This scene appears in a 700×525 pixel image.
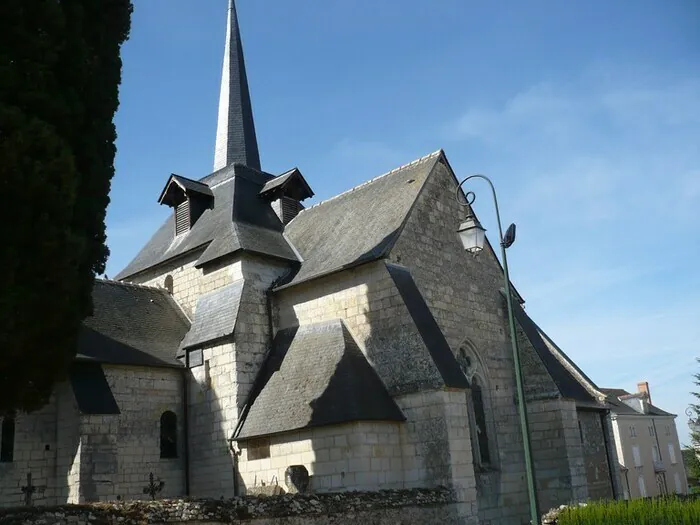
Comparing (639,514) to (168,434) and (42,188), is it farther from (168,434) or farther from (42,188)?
(168,434)

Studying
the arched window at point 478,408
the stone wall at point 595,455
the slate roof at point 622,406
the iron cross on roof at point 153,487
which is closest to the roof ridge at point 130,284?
the iron cross on roof at point 153,487

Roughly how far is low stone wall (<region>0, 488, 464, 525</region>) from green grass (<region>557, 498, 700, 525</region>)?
352 cm

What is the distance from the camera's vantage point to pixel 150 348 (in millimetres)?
17234

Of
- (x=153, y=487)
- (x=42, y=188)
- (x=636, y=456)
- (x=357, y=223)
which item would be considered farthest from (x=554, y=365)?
(x=636, y=456)

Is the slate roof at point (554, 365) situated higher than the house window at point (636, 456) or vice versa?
the slate roof at point (554, 365)

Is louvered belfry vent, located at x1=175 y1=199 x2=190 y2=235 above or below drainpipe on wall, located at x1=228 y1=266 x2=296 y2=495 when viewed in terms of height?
above

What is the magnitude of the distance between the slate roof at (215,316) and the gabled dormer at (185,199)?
4.16 metres

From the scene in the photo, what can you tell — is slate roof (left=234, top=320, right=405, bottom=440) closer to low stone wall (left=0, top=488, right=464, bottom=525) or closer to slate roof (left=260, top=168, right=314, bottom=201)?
low stone wall (left=0, top=488, right=464, bottom=525)

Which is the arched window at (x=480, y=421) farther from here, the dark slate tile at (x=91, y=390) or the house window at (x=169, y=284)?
the house window at (x=169, y=284)

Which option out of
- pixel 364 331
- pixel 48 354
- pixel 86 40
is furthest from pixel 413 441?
pixel 86 40

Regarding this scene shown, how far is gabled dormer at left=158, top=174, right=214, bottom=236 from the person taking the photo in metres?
21.7

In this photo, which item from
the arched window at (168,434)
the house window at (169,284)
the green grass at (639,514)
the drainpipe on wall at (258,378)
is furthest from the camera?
the house window at (169,284)

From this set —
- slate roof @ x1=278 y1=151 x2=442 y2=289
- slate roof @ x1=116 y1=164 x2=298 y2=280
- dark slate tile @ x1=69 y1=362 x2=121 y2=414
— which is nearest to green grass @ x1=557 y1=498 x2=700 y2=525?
slate roof @ x1=278 y1=151 x2=442 y2=289

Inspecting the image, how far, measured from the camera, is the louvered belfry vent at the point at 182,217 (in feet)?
71.0
